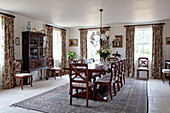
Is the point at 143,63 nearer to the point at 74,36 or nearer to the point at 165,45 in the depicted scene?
the point at 165,45

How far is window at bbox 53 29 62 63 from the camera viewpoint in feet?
25.9

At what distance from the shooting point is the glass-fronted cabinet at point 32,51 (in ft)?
18.6

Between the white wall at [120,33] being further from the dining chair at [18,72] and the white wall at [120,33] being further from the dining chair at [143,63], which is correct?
Result: the dining chair at [18,72]

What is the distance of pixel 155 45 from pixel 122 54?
62.6 inches

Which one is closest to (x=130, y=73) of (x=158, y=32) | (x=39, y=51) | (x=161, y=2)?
(x=158, y=32)

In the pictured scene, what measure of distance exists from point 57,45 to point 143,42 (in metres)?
4.48

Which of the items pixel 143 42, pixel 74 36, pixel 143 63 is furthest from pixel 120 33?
pixel 74 36

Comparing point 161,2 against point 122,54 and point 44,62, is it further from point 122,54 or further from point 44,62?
point 44,62

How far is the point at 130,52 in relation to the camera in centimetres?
738

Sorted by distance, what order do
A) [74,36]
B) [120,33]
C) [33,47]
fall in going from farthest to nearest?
[74,36] → [120,33] → [33,47]

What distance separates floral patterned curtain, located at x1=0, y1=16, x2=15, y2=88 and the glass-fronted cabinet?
57 cm

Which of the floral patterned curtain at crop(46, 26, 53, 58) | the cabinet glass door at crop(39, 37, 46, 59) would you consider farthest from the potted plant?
the cabinet glass door at crop(39, 37, 46, 59)

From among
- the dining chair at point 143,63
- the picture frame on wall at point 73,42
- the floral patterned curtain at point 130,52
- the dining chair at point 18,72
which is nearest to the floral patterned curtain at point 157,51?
the dining chair at point 143,63

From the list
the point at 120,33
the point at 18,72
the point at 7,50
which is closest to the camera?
the point at 7,50
